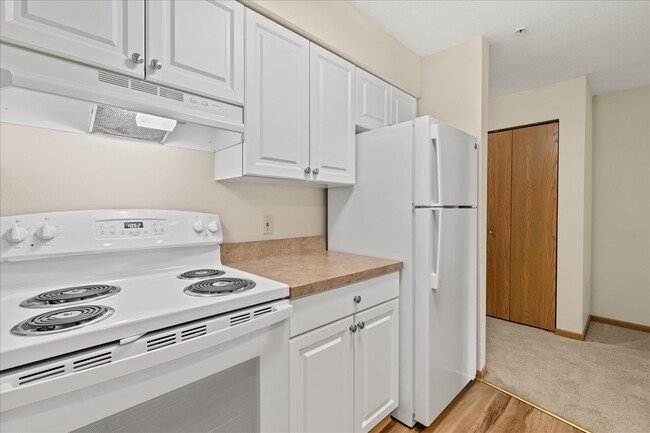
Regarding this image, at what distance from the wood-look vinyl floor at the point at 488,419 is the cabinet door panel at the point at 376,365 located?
0.60 feet

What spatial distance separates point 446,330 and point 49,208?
2.03m

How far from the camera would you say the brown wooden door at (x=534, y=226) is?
3.13m

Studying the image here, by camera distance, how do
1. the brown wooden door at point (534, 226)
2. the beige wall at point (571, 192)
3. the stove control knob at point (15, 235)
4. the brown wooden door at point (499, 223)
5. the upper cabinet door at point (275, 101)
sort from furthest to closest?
1. the brown wooden door at point (499, 223)
2. the brown wooden door at point (534, 226)
3. the beige wall at point (571, 192)
4. the upper cabinet door at point (275, 101)
5. the stove control knob at point (15, 235)

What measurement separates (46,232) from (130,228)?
0.26 m

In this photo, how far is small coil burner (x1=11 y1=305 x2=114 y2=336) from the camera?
28.6 inches

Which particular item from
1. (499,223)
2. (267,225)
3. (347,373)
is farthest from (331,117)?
(499,223)

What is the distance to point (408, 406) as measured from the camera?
1.73 m

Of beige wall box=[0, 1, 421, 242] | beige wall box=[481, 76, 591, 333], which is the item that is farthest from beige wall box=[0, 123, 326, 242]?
beige wall box=[481, 76, 591, 333]

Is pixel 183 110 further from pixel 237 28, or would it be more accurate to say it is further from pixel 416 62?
pixel 416 62

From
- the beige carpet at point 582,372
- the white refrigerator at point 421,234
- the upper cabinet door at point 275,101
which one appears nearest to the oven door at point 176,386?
the upper cabinet door at point 275,101

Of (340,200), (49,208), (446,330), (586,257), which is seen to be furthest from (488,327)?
(49,208)

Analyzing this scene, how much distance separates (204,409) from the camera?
0.95m

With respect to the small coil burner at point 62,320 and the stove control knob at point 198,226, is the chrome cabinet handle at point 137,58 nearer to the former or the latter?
the stove control knob at point 198,226

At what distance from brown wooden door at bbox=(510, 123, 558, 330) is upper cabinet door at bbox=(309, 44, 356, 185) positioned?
235 cm
